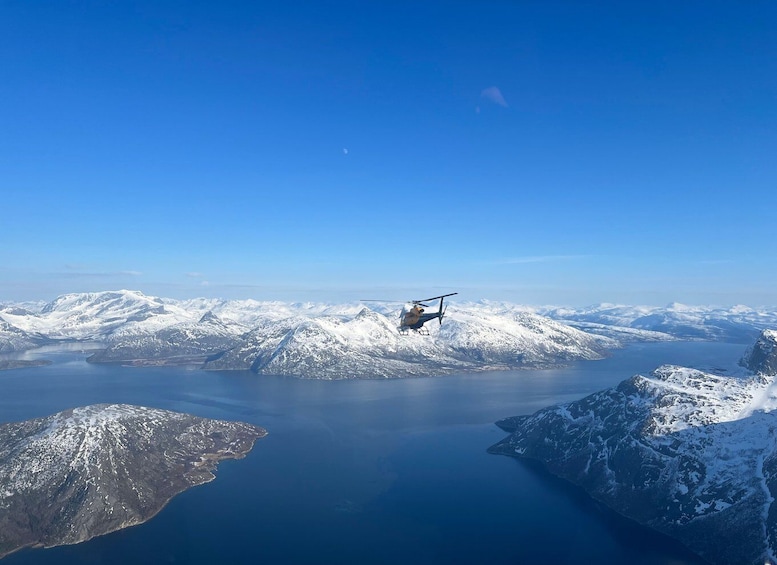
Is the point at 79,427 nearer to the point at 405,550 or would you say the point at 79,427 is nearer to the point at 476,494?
the point at 405,550

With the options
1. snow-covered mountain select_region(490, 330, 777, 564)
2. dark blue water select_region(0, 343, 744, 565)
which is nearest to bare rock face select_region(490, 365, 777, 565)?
snow-covered mountain select_region(490, 330, 777, 564)

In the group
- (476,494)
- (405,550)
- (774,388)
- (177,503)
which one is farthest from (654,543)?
(177,503)

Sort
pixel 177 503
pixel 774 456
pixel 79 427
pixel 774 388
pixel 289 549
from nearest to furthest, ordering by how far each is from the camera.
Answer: pixel 289 549 < pixel 774 456 < pixel 177 503 < pixel 79 427 < pixel 774 388

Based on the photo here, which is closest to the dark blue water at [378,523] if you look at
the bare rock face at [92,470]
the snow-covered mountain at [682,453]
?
the bare rock face at [92,470]

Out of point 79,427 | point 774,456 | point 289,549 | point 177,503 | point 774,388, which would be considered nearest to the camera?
point 289,549

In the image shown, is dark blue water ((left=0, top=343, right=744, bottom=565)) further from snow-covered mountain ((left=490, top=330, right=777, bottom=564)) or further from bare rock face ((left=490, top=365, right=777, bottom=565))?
bare rock face ((left=490, top=365, right=777, bottom=565))

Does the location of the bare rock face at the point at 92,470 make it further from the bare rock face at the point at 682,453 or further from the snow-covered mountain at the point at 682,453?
the snow-covered mountain at the point at 682,453

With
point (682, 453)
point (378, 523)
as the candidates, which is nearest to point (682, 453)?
point (682, 453)
